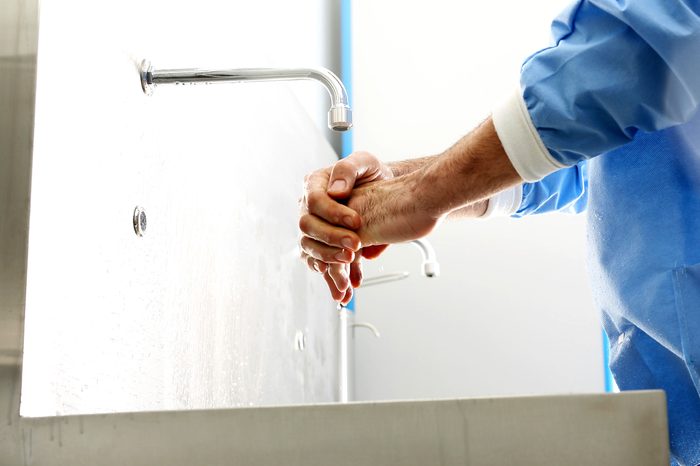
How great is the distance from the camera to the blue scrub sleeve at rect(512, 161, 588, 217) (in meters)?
1.15

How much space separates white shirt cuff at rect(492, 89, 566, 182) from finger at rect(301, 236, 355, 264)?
29 centimetres

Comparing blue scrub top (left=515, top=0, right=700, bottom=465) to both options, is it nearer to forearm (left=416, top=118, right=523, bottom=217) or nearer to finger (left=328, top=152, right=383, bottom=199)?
forearm (left=416, top=118, right=523, bottom=217)

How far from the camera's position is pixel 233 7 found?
1.45 meters

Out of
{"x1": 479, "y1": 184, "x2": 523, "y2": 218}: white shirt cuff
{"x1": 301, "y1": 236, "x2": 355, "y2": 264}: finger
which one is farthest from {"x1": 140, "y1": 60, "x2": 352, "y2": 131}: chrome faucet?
{"x1": 479, "y1": 184, "x2": 523, "y2": 218}: white shirt cuff

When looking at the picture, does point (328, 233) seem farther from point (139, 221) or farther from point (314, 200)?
point (139, 221)

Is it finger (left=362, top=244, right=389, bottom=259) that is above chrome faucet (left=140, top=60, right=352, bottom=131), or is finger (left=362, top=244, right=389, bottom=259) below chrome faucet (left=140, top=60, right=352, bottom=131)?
below

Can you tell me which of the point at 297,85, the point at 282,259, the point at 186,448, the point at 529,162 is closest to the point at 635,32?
the point at 529,162

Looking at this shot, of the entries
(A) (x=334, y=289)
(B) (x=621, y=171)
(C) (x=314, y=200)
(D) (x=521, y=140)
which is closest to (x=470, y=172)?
(D) (x=521, y=140)

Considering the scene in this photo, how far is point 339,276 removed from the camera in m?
1.10

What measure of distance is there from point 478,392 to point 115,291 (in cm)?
165

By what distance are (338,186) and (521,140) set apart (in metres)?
0.31

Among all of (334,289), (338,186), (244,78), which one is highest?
(244,78)

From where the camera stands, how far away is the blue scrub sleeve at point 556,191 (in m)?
1.15

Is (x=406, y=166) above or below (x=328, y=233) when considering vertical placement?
above
